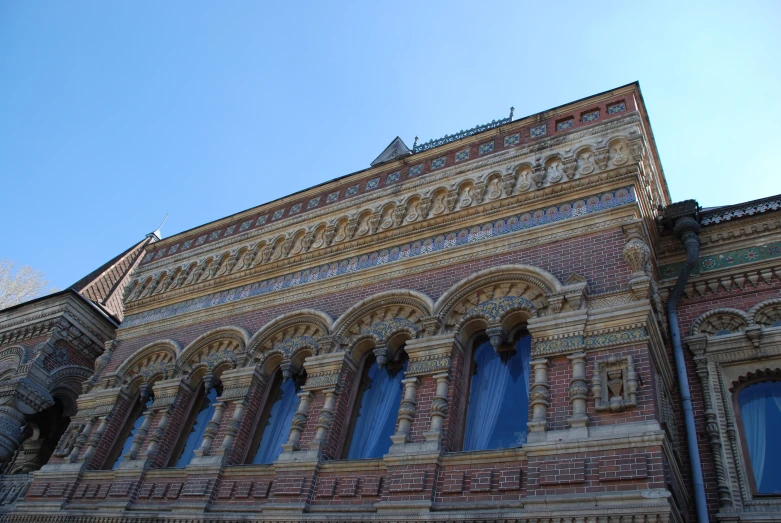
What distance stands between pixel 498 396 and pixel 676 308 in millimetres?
3366

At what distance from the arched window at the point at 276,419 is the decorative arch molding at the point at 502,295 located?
3062 mm

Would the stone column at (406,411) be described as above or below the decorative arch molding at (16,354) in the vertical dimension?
below

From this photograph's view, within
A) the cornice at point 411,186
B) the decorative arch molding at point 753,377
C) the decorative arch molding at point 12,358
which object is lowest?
the decorative arch molding at point 753,377

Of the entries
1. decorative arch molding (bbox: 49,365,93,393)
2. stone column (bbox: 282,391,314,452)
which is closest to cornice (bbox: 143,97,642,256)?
decorative arch molding (bbox: 49,365,93,393)

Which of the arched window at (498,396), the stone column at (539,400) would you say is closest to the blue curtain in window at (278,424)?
the arched window at (498,396)

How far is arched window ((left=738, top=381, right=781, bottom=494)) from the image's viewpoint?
852 centimetres

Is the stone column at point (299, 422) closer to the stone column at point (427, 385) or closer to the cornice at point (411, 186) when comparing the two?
the stone column at point (427, 385)

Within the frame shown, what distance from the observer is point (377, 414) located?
10.1 meters

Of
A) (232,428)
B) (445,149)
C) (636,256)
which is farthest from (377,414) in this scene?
(445,149)

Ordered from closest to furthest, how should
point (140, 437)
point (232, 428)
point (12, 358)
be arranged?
point (232, 428) < point (140, 437) < point (12, 358)

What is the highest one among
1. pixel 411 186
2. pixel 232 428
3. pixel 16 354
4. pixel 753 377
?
pixel 411 186

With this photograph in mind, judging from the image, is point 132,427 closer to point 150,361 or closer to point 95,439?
point 95,439

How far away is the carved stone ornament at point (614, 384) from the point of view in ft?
25.1

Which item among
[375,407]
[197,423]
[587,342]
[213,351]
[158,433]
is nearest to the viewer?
[587,342]
